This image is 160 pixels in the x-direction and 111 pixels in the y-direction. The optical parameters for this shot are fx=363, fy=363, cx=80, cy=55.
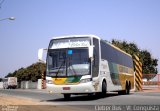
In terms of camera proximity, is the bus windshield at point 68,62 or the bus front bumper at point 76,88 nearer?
the bus front bumper at point 76,88

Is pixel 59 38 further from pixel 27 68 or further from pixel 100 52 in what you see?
pixel 27 68

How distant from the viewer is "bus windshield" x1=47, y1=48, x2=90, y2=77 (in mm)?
19406

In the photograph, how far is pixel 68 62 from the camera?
19.6m

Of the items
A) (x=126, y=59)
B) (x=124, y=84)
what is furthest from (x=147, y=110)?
(x=126, y=59)

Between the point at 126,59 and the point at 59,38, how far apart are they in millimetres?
10254

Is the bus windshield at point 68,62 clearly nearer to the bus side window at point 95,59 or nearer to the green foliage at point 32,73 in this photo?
the bus side window at point 95,59

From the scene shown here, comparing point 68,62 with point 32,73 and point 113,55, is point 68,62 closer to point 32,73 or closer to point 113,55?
point 113,55

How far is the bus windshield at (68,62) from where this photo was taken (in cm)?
1941

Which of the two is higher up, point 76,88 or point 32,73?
point 32,73

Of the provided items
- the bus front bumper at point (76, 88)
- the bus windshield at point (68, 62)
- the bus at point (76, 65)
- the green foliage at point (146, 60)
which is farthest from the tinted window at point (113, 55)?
the green foliage at point (146, 60)

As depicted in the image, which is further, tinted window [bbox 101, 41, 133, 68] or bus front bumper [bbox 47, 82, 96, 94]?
tinted window [bbox 101, 41, 133, 68]

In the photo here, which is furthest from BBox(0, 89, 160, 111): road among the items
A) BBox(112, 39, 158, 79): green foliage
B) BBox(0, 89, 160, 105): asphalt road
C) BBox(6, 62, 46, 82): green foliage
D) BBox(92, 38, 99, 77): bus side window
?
BBox(6, 62, 46, 82): green foliage

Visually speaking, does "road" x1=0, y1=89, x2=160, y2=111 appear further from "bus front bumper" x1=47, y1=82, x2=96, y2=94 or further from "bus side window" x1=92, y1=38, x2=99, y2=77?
"bus side window" x1=92, y1=38, x2=99, y2=77

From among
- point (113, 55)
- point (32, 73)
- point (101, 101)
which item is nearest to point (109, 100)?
point (101, 101)
